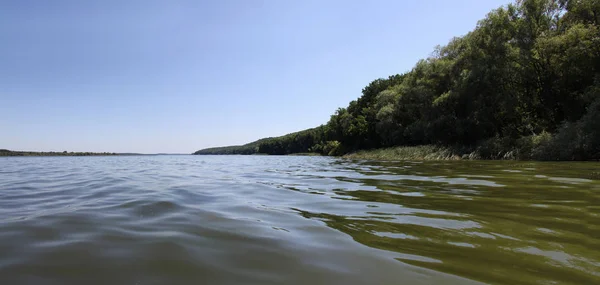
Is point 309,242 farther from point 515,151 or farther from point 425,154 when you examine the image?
point 425,154

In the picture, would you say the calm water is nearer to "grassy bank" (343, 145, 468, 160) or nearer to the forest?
the forest

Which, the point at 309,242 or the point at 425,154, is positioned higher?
the point at 425,154

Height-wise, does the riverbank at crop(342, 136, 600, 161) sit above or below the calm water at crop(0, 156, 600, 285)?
above

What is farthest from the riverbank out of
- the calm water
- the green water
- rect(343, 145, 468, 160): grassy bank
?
the calm water

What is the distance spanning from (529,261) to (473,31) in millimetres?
35465

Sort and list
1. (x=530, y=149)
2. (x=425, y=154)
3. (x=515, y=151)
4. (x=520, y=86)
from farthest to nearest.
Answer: (x=425, y=154) → (x=520, y=86) → (x=515, y=151) → (x=530, y=149)

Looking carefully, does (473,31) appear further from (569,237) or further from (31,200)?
(31,200)

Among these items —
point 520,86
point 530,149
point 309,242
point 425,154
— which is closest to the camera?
point 309,242

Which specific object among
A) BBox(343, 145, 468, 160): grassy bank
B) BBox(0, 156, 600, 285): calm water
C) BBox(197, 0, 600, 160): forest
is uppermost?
BBox(197, 0, 600, 160): forest

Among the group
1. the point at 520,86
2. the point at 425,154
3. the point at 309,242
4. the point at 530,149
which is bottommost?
the point at 309,242

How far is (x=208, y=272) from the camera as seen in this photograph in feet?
8.27

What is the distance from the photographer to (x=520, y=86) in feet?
102

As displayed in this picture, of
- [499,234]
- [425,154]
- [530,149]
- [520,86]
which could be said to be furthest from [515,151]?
[499,234]

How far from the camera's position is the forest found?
21.9 metres
